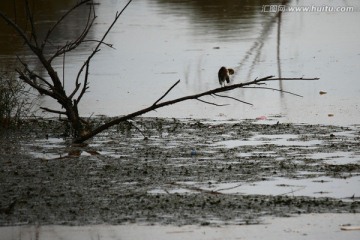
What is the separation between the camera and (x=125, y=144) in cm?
949

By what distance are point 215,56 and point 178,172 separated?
23.1 feet

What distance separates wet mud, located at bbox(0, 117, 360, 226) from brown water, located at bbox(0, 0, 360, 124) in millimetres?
988

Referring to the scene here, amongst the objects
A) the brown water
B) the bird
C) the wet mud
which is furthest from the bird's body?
the wet mud

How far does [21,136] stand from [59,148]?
759 mm

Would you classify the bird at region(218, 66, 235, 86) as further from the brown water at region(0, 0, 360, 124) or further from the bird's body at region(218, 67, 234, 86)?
the brown water at region(0, 0, 360, 124)

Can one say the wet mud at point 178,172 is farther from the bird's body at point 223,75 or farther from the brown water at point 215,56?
the bird's body at point 223,75

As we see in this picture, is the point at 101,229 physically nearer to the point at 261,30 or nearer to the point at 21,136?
the point at 21,136

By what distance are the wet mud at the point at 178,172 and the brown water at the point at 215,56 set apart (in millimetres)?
988

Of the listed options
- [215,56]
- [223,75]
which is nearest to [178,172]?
[223,75]

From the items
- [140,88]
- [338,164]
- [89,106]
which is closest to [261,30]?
[140,88]

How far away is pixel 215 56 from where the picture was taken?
1506 cm

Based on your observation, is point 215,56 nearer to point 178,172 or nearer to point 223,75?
point 223,75

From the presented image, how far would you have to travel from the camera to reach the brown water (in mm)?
11328

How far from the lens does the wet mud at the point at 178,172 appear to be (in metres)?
6.94
